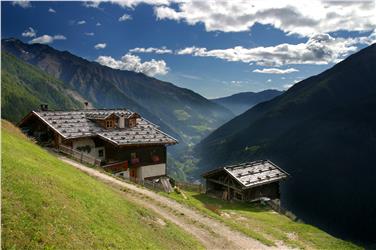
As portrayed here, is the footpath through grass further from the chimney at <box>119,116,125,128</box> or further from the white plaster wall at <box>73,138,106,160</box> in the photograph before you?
the chimney at <box>119,116,125,128</box>

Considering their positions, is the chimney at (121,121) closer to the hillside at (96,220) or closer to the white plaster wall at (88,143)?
the white plaster wall at (88,143)

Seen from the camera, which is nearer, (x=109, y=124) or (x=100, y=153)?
(x=100, y=153)

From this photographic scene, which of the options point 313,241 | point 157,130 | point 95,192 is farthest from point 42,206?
point 157,130

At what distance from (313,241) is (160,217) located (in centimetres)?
1763

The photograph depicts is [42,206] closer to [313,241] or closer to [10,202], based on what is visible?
[10,202]

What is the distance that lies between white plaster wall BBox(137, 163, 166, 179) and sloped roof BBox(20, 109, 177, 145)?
4160mm

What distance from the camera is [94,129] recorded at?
5284cm

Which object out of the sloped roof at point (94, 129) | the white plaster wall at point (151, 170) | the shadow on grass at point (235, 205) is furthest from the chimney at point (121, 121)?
the shadow on grass at point (235, 205)

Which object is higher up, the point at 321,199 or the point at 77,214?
the point at 77,214

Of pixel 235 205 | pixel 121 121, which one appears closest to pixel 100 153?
pixel 121 121

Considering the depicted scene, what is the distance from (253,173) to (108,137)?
84.9 feet

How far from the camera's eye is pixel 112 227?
2077cm

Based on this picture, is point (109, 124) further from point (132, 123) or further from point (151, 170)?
point (151, 170)

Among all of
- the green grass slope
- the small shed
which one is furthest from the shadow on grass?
the green grass slope
